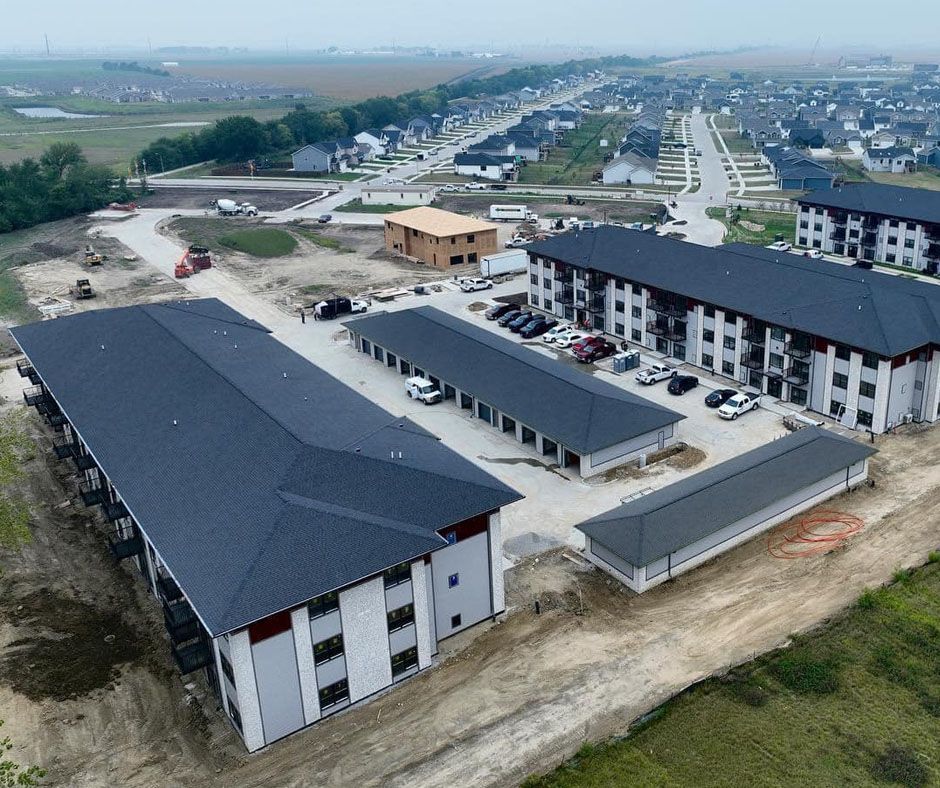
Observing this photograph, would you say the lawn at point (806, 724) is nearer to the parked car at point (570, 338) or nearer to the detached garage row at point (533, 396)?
the detached garage row at point (533, 396)

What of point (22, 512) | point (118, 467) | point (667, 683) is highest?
point (118, 467)

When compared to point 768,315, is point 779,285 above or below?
above

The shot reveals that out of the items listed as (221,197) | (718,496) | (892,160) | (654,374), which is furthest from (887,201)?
(221,197)

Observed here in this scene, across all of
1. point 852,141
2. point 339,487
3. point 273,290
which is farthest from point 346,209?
point 852,141

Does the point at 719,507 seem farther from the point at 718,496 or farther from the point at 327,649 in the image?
the point at 327,649

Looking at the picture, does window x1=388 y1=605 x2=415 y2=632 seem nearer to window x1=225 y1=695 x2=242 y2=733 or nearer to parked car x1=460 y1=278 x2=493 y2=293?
window x1=225 y1=695 x2=242 y2=733

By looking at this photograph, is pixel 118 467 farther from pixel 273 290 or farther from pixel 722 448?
pixel 273 290

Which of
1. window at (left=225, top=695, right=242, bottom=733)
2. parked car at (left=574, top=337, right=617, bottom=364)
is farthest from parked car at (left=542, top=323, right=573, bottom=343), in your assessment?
window at (left=225, top=695, right=242, bottom=733)
